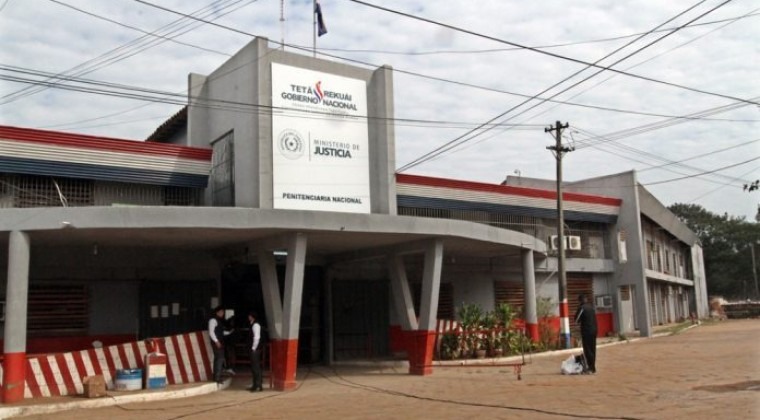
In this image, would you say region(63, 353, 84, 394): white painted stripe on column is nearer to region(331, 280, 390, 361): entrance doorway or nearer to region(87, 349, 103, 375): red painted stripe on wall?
region(87, 349, 103, 375): red painted stripe on wall

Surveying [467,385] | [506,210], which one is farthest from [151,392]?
[506,210]

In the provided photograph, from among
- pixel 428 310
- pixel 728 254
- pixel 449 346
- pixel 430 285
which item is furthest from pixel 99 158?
pixel 728 254

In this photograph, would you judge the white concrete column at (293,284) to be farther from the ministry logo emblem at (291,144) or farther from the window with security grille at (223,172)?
the window with security grille at (223,172)

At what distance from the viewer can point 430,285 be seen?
55.9 feet

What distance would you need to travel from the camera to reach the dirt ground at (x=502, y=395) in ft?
34.7

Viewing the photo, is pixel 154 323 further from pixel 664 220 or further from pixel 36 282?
pixel 664 220

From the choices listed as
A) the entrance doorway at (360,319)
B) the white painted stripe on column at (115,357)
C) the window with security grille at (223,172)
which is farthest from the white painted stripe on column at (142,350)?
the entrance doorway at (360,319)

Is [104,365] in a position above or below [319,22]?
below

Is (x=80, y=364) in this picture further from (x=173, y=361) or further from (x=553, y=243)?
(x=553, y=243)

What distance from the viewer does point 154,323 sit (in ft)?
59.9

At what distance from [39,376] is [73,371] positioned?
659 mm

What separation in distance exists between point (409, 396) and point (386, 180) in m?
9.00

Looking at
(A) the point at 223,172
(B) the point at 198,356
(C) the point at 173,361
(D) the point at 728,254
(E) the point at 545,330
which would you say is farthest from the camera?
(D) the point at 728,254

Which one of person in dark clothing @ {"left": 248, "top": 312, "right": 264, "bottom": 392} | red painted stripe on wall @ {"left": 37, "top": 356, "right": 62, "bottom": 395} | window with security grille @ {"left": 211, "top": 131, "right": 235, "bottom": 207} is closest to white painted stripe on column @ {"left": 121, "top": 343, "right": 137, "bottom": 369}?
red painted stripe on wall @ {"left": 37, "top": 356, "right": 62, "bottom": 395}
